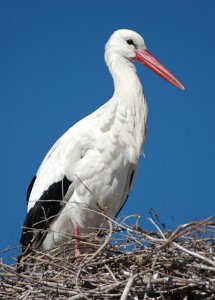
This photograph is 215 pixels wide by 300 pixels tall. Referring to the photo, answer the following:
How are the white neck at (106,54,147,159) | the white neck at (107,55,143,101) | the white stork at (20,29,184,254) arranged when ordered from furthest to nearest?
1. the white neck at (107,55,143,101)
2. the white neck at (106,54,147,159)
3. the white stork at (20,29,184,254)

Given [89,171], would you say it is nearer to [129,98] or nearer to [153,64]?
[129,98]

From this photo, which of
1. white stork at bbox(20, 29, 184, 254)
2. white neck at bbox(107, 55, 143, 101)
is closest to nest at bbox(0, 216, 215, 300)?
white stork at bbox(20, 29, 184, 254)

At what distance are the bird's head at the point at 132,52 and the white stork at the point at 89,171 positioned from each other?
39 cm

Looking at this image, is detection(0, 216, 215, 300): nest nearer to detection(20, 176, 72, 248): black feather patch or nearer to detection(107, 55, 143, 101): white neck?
detection(20, 176, 72, 248): black feather patch

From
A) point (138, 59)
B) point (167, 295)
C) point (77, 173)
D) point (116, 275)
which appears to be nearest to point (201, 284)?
point (167, 295)

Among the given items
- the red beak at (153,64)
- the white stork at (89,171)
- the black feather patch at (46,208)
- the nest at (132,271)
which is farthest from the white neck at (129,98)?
the nest at (132,271)

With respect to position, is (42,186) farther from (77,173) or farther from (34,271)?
(34,271)

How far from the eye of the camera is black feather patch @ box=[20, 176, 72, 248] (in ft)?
20.3

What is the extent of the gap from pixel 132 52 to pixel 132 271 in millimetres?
2909

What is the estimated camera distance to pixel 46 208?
6289mm

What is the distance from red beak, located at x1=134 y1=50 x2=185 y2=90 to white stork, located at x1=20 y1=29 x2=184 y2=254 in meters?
0.44

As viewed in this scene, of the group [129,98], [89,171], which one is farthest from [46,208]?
[129,98]

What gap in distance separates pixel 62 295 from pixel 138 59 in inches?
115

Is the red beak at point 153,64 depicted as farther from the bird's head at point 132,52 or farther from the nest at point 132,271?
the nest at point 132,271
